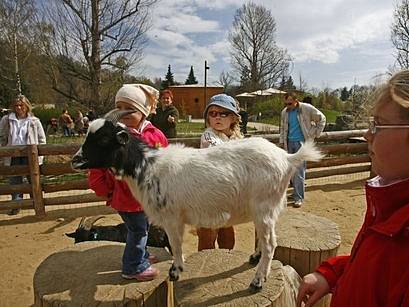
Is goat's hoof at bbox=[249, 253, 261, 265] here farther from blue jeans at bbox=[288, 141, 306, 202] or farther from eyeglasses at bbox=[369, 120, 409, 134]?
blue jeans at bbox=[288, 141, 306, 202]

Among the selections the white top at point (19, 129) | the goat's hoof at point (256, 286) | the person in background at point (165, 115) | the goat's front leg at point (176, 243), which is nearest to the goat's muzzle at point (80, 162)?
the goat's front leg at point (176, 243)

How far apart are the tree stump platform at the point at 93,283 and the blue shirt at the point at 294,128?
4124mm

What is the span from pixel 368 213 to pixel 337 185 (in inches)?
294

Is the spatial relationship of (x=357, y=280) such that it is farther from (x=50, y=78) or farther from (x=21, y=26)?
(x=21, y=26)

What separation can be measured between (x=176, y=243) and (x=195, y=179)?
47 cm

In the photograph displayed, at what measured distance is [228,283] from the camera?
7.98 feet

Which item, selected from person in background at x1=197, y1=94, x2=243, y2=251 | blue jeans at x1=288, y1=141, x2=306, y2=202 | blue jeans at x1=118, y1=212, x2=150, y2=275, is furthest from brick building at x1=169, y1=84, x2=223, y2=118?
blue jeans at x1=118, y1=212, x2=150, y2=275

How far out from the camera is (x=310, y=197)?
7203 millimetres

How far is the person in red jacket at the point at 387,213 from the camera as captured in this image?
3.53 ft

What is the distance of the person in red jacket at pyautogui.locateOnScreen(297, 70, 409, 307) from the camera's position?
1.08 metres

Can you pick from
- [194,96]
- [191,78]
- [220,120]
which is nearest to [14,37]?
[220,120]

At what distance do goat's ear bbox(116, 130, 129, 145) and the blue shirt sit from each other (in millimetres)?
4717

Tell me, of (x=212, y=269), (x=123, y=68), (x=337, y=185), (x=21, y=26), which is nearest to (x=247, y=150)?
(x=212, y=269)

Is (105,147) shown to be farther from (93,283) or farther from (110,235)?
(110,235)
